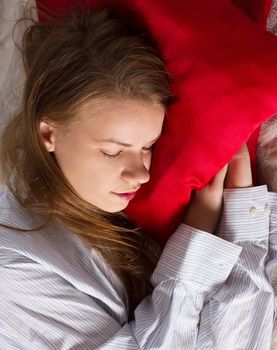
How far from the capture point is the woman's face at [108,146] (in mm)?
723

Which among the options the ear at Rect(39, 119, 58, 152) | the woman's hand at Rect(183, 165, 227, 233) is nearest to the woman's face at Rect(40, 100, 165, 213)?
the ear at Rect(39, 119, 58, 152)

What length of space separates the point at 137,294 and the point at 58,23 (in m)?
0.56

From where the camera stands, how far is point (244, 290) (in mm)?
795

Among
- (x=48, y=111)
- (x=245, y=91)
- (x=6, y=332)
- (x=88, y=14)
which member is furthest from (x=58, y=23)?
(x=6, y=332)

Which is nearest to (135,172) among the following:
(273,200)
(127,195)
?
(127,195)

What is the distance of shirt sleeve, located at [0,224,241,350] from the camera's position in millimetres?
782

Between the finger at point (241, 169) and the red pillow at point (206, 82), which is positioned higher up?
the red pillow at point (206, 82)

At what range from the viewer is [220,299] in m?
0.80

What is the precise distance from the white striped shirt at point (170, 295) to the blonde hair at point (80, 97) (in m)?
0.07

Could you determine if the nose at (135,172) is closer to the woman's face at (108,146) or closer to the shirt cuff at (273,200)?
the woman's face at (108,146)

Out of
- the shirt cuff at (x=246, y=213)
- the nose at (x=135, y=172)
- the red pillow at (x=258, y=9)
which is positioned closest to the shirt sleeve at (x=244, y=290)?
the shirt cuff at (x=246, y=213)

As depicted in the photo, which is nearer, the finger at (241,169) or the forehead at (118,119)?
the forehead at (118,119)

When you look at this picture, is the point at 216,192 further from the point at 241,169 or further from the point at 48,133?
the point at 48,133

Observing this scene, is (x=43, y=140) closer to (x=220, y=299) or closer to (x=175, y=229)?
(x=175, y=229)
